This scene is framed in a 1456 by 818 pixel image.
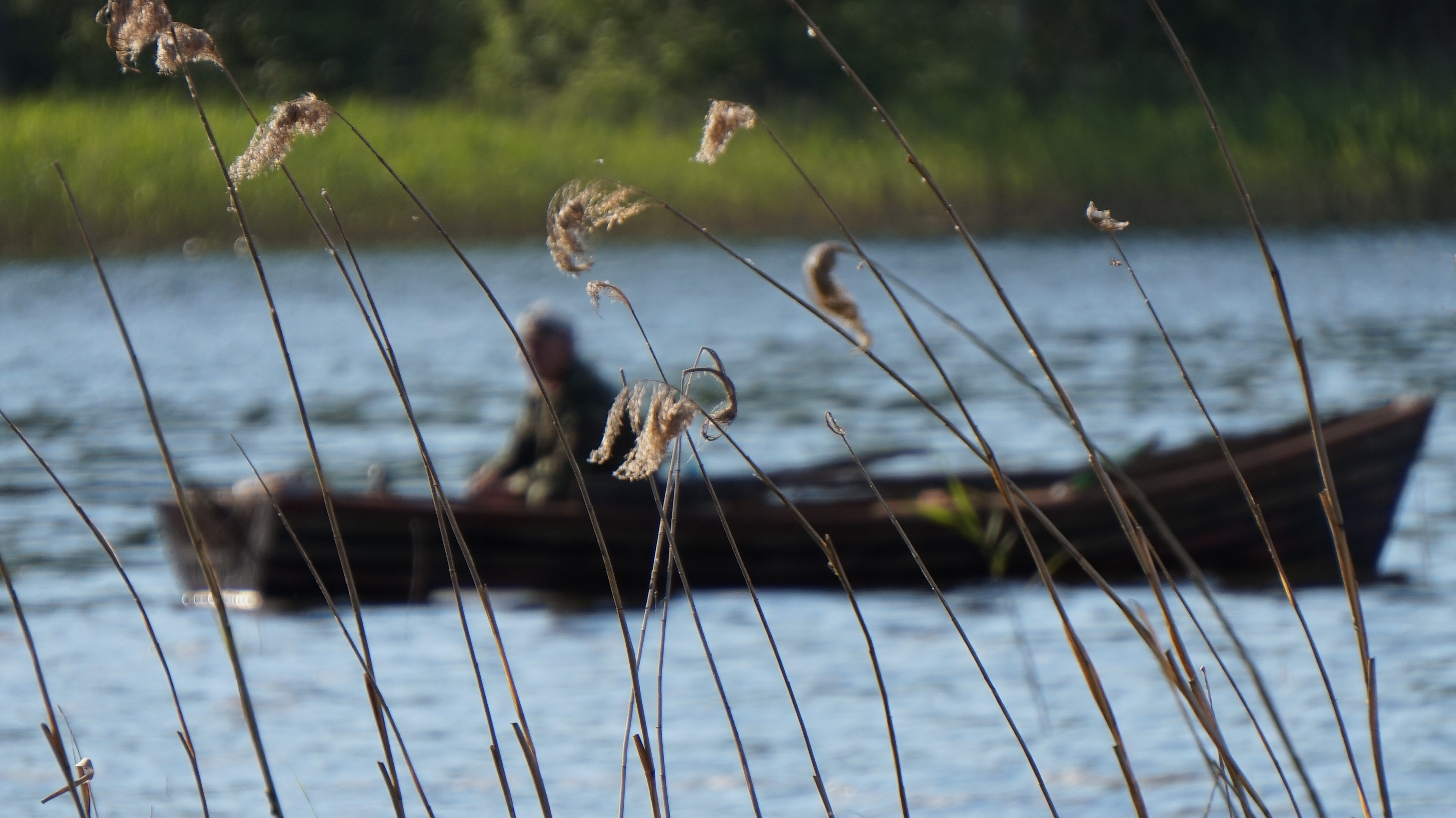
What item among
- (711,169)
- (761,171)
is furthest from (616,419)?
(761,171)

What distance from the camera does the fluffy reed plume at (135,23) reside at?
2.01 meters

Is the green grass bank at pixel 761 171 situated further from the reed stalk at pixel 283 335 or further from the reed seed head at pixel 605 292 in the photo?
the reed seed head at pixel 605 292

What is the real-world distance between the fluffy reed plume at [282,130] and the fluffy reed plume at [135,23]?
0.15m

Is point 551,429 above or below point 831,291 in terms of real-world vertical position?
above

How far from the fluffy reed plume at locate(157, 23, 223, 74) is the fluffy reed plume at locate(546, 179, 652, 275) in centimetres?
40

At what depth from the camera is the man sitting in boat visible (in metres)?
6.75

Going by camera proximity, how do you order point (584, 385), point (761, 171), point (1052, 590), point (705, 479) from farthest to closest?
point (761, 171)
point (584, 385)
point (705, 479)
point (1052, 590)

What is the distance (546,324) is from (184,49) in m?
4.70

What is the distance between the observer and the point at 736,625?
6785mm

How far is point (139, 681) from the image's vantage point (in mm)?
6207

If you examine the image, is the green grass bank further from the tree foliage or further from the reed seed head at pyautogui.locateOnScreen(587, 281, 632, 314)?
the reed seed head at pyautogui.locateOnScreen(587, 281, 632, 314)

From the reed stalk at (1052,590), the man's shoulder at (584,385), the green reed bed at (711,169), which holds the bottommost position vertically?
the reed stalk at (1052,590)

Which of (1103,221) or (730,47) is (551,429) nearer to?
(1103,221)

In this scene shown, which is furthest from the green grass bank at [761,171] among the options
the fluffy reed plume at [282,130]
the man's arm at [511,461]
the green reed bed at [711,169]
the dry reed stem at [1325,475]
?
the dry reed stem at [1325,475]
